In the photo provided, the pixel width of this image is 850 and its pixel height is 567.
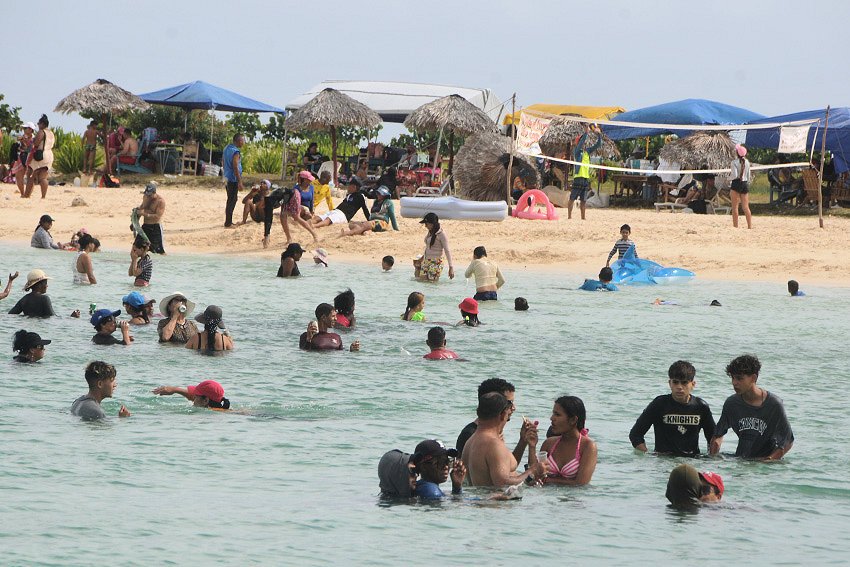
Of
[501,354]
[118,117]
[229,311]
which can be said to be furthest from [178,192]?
[501,354]

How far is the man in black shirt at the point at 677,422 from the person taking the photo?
758 centimetres

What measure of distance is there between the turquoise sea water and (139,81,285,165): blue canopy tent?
1568 centimetres

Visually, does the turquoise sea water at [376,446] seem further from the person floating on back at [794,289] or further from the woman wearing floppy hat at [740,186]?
the woman wearing floppy hat at [740,186]

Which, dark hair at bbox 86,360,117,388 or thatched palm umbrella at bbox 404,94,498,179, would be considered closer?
dark hair at bbox 86,360,117,388

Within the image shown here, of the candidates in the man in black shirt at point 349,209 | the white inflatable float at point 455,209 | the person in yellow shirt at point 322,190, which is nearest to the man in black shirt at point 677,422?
the man in black shirt at point 349,209

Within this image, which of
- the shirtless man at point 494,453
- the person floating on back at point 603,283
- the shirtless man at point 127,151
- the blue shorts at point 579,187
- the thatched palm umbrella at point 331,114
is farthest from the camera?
the shirtless man at point 127,151

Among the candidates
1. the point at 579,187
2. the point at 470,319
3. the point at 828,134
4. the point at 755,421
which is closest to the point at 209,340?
the point at 470,319

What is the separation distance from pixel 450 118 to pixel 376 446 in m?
21.1

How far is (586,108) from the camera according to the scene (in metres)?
36.2

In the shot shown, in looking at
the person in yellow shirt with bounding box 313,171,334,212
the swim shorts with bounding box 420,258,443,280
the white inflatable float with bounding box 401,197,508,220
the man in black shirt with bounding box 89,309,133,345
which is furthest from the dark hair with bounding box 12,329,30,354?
the white inflatable float with bounding box 401,197,508,220

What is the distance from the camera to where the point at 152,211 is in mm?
18766

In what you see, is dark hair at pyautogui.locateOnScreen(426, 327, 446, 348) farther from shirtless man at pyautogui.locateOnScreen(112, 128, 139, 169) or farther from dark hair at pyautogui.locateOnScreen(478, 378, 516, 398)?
shirtless man at pyautogui.locateOnScreen(112, 128, 139, 169)

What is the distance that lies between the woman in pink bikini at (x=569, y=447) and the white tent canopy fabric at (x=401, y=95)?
27.6 meters

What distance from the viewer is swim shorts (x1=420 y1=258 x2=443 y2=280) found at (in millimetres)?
18375
